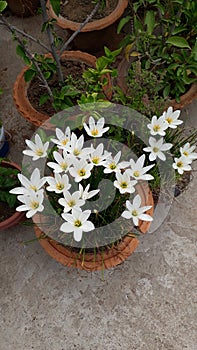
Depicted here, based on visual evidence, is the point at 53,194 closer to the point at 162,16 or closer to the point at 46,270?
the point at 46,270

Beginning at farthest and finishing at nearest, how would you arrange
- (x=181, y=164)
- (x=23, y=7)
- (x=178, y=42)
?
(x=23, y=7), (x=178, y=42), (x=181, y=164)

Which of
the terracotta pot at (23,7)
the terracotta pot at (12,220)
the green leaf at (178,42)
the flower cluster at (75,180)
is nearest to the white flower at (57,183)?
the flower cluster at (75,180)

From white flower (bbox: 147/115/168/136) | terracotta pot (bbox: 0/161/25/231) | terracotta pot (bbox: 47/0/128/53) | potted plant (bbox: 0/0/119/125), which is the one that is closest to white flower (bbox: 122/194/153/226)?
white flower (bbox: 147/115/168/136)

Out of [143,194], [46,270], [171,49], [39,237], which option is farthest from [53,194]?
[171,49]

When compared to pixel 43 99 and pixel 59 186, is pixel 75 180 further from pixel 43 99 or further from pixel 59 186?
pixel 43 99

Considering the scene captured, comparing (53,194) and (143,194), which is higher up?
(53,194)

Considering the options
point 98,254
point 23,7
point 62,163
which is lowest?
point 98,254

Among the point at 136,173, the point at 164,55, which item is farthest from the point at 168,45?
the point at 136,173
